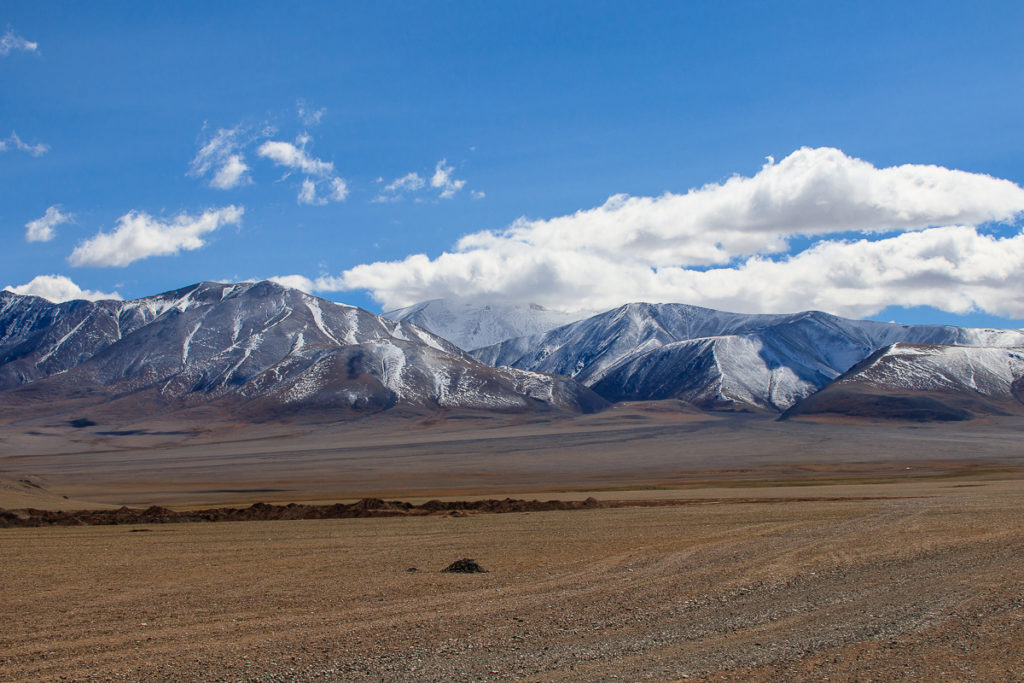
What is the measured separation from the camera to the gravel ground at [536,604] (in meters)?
14.4

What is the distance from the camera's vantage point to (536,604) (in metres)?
19.8

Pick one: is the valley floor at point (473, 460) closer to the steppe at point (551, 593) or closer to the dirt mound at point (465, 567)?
the steppe at point (551, 593)

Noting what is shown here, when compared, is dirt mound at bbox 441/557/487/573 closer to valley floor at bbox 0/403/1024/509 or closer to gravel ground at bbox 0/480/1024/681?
gravel ground at bbox 0/480/1024/681

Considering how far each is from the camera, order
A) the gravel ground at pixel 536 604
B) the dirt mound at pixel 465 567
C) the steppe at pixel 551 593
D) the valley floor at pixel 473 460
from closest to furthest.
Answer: the gravel ground at pixel 536 604, the steppe at pixel 551 593, the dirt mound at pixel 465 567, the valley floor at pixel 473 460

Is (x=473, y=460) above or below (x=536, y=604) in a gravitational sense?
below

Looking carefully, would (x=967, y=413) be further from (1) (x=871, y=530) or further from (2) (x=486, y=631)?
(2) (x=486, y=631)

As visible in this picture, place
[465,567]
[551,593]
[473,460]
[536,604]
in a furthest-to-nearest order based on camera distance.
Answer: [473,460], [465,567], [551,593], [536,604]

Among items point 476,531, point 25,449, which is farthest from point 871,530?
point 25,449

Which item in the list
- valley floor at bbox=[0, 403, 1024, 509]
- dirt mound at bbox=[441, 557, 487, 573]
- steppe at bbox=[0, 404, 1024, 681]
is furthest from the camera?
valley floor at bbox=[0, 403, 1024, 509]

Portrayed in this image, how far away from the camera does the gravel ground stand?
14445mm

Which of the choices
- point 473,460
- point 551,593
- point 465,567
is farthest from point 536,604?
point 473,460

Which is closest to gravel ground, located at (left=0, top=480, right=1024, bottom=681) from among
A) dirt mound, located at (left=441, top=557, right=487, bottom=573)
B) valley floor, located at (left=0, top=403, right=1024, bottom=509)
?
dirt mound, located at (left=441, top=557, right=487, bottom=573)

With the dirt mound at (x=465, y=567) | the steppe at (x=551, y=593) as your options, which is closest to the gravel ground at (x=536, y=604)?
the steppe at (x=551, y=593)

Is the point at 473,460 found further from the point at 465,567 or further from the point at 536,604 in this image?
the point at 536,604
